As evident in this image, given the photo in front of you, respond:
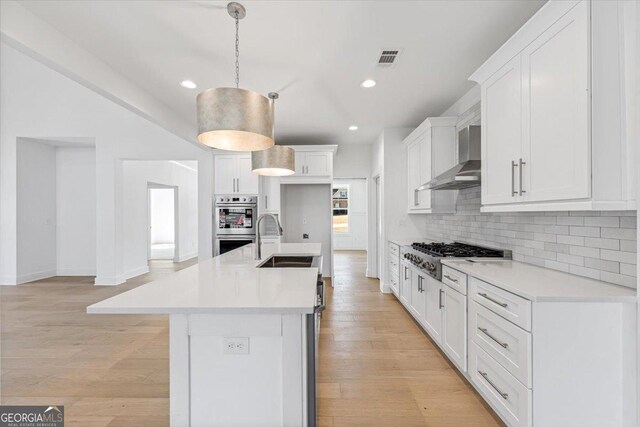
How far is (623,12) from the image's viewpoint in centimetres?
142

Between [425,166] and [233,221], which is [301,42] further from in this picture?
[233,221]

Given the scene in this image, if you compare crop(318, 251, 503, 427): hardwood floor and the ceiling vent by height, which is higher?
the ceiling vent

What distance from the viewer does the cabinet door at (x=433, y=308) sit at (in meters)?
2.78

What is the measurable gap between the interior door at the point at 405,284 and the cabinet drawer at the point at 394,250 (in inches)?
11.5

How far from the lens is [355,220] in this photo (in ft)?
35.2

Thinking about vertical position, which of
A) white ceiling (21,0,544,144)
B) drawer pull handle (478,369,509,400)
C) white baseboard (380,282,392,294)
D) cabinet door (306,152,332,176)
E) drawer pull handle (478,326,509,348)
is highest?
white ceiling (21,0,544,144)

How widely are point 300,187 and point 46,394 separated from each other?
4721mm

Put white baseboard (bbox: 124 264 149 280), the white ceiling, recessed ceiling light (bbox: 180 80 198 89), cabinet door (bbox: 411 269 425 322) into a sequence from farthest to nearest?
1. white baseboard (bbox: 124 264 149 280)
2. recessed ceiling light (bbox: 180 80 198 89)
3. cabinet door (bbox: 411 269 425 322)
4. the white ceiling

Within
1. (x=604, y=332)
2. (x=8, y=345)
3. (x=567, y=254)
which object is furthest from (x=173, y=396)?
(x=8, y=345)

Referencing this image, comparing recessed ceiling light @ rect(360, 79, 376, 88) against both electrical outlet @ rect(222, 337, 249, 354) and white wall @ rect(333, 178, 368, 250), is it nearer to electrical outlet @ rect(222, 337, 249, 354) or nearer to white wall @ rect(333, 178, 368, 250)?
electrical outlet @ rect(222, 337, 249, 354)

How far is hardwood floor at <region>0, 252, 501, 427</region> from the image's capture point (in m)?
2.04

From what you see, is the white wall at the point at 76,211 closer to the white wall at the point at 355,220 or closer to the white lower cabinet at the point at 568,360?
the white wall at the point at 355,220

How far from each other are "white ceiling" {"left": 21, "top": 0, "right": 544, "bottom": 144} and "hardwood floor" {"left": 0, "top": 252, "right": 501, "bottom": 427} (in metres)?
2.81

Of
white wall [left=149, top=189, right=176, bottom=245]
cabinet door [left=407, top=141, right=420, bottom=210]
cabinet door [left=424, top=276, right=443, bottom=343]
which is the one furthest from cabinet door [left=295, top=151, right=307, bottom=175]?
white wall [left=149, top=189, right=176, bottom=245]
